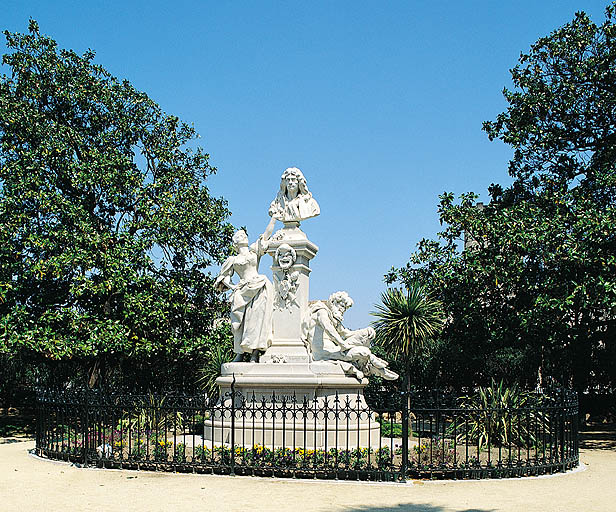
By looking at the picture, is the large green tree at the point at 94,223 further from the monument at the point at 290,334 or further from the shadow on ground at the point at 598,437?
the shadow on ground at the point at 598,437

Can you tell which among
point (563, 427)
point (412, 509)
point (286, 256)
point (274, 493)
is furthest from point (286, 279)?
point (412, 509)

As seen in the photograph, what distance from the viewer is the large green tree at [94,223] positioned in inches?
655

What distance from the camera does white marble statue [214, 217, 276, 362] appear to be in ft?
42.2

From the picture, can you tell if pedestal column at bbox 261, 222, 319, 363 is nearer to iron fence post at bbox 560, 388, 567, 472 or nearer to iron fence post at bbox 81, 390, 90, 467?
iron fence post at bbox 81, 390, 90, 467

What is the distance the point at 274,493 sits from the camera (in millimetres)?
8883

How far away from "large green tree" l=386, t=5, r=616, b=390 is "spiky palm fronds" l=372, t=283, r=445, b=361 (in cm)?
48

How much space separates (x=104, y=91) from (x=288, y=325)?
9211 mm

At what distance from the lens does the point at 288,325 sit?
1304cm

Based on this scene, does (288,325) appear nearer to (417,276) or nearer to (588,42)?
(417,276)

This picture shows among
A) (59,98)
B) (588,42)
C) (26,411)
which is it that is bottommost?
(26,411)

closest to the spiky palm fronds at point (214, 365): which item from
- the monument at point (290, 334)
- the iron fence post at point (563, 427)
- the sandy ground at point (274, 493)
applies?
the monument at point (290, 334)

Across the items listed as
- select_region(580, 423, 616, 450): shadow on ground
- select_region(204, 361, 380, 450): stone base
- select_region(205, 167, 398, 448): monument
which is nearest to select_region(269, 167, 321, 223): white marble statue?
select_region(205, 167, 398, 448): monument

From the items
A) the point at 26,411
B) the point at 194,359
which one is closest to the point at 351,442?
the point at 194,359

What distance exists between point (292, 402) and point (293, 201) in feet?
13.0
